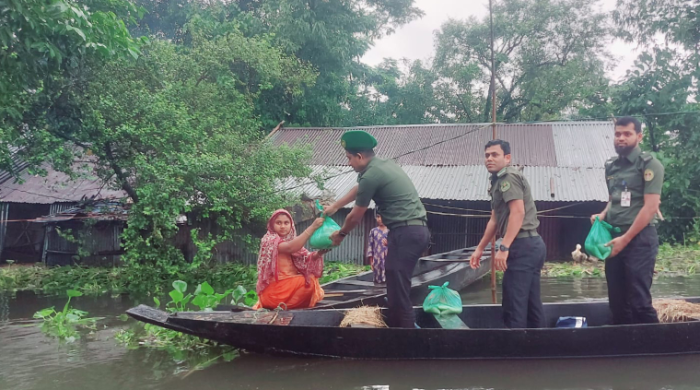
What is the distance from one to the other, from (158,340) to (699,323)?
16.7 ft

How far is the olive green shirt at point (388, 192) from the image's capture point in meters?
4.18

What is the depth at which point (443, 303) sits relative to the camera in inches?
185

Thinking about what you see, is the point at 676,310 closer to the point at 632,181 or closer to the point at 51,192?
the point at 632,181

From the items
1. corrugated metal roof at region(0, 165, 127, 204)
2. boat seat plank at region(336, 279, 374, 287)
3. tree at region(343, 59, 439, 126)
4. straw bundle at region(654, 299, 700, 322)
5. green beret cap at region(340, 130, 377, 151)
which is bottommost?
straw bundle at region(654, 299, 700, 322)

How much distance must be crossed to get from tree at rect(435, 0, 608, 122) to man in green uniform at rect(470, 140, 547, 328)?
656 inches

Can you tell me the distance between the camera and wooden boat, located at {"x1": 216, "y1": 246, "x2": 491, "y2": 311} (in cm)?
538

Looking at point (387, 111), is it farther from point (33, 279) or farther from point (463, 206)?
point (33, 279)

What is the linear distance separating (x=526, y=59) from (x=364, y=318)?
19.7m

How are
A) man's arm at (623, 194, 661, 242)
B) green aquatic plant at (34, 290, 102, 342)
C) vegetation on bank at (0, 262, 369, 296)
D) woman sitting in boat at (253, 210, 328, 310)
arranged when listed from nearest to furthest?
man's arm at (623, 194, 661, 242) < woman sitting in boat at (253, 210, 328, 310) < green aquatic plant at (34, 290, 102, 342) < vegetation on bank at (0, 262, 369, 296)

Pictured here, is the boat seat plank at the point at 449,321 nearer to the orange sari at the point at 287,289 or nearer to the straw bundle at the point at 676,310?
the orange sari at the point at 287,289

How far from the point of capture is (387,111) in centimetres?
2333

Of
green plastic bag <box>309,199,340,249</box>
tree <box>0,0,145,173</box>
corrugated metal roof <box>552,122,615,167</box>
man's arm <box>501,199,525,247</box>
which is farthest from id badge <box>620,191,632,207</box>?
corrugated metal roof <box>552,122,615,167</box>

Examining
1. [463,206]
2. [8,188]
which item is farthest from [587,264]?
[8,188]

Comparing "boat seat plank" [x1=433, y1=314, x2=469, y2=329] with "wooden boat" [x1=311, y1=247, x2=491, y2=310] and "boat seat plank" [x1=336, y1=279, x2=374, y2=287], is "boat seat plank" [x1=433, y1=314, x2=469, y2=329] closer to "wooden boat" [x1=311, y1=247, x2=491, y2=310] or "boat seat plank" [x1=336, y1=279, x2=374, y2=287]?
"wooden boat" [x1=311, y1=247, x2=491, y2=310]
